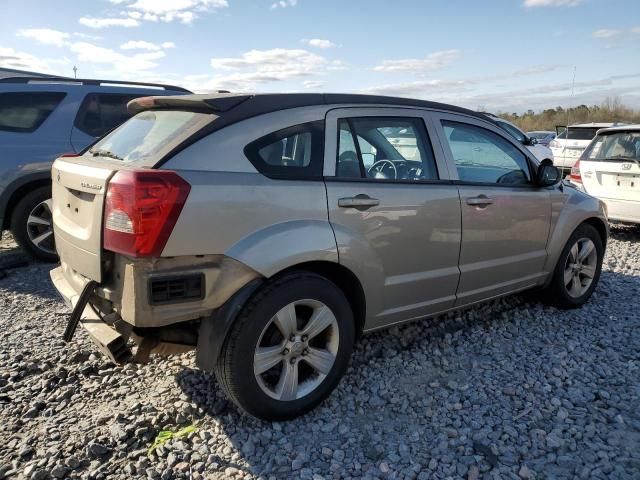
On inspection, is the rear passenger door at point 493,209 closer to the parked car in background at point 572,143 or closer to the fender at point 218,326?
the fender at point 218,326

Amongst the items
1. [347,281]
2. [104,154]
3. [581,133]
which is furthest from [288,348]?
[581,133]

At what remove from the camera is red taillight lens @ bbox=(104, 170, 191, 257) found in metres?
2.35

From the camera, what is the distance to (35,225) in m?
5.67

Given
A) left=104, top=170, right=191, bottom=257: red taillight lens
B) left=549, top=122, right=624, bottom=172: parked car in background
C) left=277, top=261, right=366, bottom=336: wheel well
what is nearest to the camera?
left=104, top=170, right=191, bottom=257: red taillight lens

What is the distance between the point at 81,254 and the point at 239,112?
3.73ft

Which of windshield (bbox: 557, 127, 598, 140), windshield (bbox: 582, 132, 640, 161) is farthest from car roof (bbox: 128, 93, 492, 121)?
windshield (bbox: 557, 127, 598, 140)

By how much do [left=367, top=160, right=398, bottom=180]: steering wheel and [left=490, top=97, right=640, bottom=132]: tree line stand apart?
2198 centimetres

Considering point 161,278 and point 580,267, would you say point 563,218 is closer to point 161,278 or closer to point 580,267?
point 580,267

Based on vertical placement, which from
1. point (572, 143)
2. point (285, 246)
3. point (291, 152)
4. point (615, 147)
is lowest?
point (285, 246)

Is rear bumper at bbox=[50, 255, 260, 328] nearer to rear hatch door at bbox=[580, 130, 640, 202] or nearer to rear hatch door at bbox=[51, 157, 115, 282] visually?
rear hatch door at bbox=[51, 157, 115, 282]

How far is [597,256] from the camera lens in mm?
4777

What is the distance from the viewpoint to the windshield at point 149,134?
261 cm

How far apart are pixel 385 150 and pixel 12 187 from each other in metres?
4.23

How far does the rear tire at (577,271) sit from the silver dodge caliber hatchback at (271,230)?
114cm
